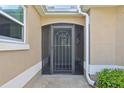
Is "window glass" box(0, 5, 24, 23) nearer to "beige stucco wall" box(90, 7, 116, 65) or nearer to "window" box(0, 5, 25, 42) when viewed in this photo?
"window" box(0, 5, 25, 42)

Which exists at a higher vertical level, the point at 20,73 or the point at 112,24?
the point at 112,24

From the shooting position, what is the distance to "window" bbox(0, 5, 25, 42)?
3704mm

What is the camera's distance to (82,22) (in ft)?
29.3

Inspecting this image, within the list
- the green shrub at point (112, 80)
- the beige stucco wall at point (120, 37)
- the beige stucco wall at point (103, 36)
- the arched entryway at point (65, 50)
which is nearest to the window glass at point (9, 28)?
the green shrub at point (112, 80)

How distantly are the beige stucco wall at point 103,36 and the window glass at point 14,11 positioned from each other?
308 cm

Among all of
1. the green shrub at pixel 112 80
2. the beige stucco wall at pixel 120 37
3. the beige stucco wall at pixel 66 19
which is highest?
the beige stucco wall at pixel 66 19

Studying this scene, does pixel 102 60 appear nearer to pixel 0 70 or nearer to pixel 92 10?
pixel 92 10

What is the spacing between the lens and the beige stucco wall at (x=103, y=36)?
7352mm

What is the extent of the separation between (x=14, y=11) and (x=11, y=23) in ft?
1.15

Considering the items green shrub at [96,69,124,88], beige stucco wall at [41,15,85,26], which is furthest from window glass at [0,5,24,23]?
beige stucco wall at [41,15,85,26]

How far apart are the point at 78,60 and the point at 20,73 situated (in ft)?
16.5

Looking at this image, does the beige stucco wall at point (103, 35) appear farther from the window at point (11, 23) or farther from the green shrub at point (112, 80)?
the green shrub at point (112, 80)

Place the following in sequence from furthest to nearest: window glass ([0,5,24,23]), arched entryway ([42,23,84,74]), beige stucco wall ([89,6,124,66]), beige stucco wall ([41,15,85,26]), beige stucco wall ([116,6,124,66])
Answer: arched entryway ([42,23,84,74])
beige stucco wall ([41,15,85,26])
beige stucco wall ([89,6,124,66])
beige stucco wall ([116,6,124,66])
window glass ([0,5,24,23])
